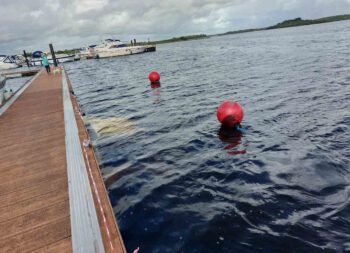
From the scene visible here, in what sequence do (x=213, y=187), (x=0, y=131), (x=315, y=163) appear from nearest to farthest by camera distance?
(x=213, y=187) < (x=315, y=163) < (x=0, y=131)

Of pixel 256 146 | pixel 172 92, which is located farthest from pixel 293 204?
pixel 172 92

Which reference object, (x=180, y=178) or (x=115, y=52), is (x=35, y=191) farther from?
(x=115, y=52)

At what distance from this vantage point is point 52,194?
5.25 m

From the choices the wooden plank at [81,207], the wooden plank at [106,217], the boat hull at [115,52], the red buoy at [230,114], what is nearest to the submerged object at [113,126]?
the red buoy at [230,114]

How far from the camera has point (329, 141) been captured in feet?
28.2

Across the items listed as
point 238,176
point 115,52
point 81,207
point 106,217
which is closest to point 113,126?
point 238,176

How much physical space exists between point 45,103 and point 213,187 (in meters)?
10.2

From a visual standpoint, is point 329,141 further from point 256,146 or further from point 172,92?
point 172,92

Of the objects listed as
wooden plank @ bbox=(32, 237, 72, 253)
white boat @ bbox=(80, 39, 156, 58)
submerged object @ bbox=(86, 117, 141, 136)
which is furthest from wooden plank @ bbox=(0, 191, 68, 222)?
white boat @ bbox=(80, 39, 156, 58)

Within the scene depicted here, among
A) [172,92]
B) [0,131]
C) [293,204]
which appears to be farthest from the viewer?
[172,92]

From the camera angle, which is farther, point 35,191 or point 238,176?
point 238,176

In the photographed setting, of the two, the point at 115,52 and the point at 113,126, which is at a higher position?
the point at 115,52

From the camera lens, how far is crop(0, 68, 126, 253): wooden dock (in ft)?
13.1

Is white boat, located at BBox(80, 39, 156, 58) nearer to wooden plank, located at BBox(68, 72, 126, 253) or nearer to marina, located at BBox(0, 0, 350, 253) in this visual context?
marina, located at BBox(0, 0, 350, 253)
